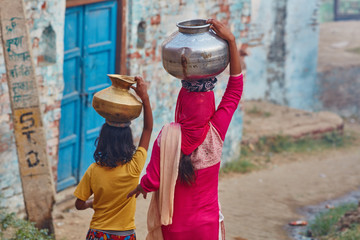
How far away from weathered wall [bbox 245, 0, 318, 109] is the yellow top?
8262 millimetres

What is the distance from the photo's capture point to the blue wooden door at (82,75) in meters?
6.17

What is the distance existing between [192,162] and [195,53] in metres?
0.64

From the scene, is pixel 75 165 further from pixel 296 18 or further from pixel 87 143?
pixel 296 18

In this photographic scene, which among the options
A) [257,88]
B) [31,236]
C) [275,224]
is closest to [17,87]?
[31,236]

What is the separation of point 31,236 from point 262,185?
3.95 meters

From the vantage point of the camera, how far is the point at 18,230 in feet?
16.1

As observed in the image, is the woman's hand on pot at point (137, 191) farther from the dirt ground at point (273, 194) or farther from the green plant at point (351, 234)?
the green plant at point (351, 234)

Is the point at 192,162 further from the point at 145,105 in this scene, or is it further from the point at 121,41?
the point at 121,41

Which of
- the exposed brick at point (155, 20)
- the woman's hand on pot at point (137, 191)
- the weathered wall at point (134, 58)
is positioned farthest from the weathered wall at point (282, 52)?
the woman's hand on pot at point (137, 191)

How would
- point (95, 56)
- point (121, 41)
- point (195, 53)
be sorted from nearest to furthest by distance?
point (195, 53) < point (95, 56) < point (121, 41)

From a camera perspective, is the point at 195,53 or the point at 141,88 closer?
the point at 195,53

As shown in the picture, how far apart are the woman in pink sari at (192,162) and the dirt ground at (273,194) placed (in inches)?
84.4

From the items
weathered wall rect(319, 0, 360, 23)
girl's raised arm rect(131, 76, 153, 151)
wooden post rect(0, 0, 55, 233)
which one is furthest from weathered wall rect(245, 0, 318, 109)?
weathered wall rect(319, 0, 360, 23)

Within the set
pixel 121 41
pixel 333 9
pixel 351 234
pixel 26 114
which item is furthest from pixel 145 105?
pixel 333 9
